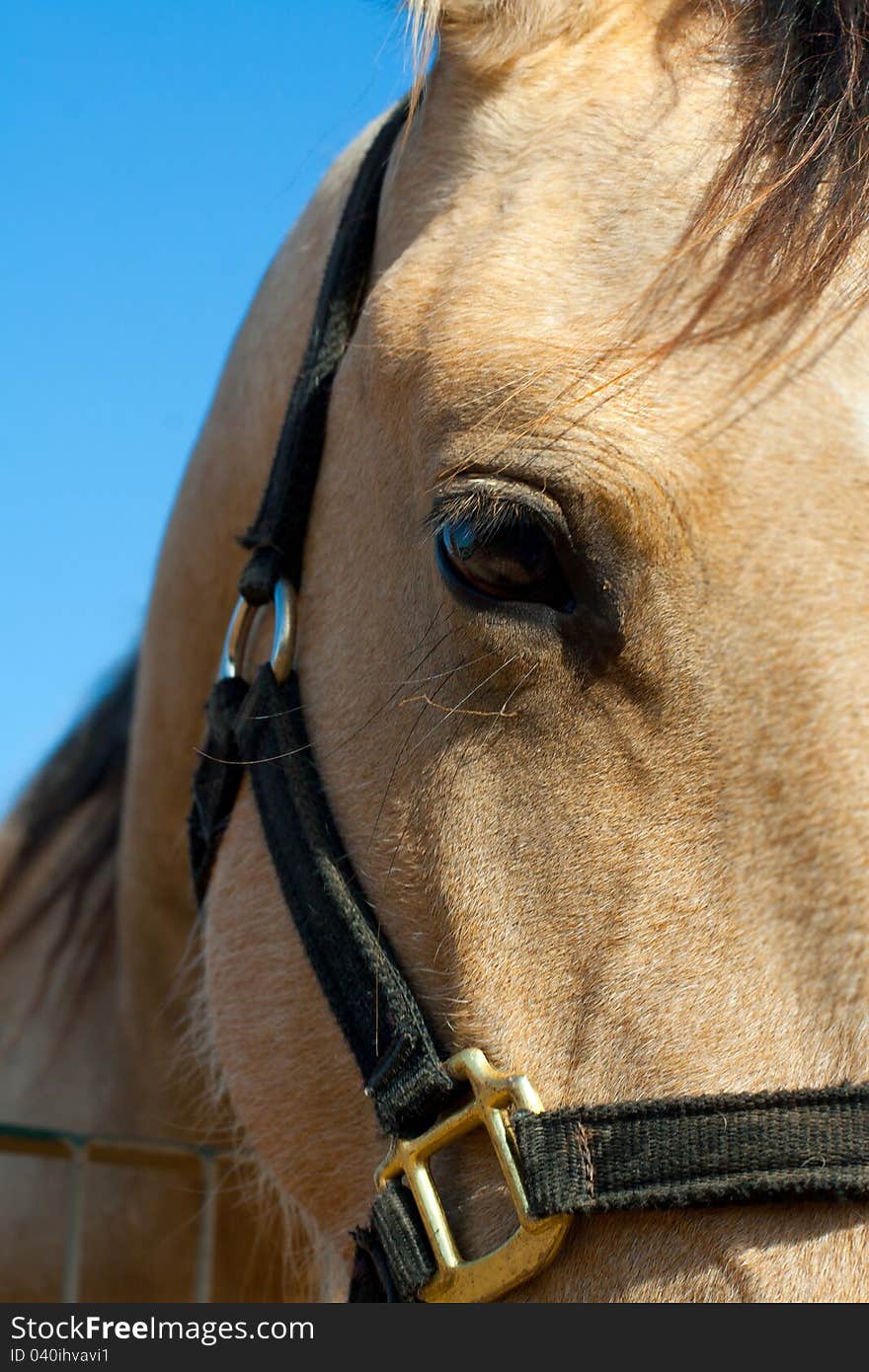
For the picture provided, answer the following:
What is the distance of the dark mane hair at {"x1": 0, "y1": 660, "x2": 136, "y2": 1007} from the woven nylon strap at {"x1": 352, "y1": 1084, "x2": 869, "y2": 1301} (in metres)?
1.72

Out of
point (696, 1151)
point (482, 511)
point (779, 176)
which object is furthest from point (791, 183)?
point (696, 1151)

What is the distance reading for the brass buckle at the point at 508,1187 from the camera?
126 centimetres

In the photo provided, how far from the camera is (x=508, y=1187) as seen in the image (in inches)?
50.9

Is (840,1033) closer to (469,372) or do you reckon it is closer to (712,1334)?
(712,1334)

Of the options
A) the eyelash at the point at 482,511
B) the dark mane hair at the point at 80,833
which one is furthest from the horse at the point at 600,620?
the dark mane hair at the point at 80,833

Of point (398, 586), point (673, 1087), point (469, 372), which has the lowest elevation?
point (673, 1087)

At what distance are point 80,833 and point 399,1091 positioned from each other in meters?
1.63

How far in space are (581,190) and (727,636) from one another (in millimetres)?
604

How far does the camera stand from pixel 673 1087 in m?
1.20

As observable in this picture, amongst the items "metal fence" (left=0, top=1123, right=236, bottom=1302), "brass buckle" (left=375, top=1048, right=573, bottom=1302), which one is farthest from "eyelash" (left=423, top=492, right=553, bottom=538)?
"metal fence" (left=0, top=1123, right=236, bottom=1302)

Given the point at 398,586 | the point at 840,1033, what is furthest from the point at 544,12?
the point at 840,1033

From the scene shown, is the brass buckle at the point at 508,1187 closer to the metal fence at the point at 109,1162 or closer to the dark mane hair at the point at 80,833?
the metal fence at the point at 109,1162

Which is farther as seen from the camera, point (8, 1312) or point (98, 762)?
point (98, 762)

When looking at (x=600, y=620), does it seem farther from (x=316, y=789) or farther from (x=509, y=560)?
(x=316, y=789)
